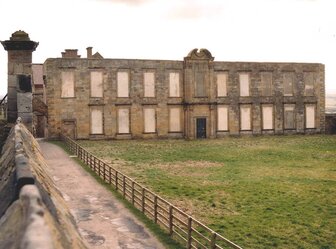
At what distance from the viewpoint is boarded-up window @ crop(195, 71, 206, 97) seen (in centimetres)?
4475

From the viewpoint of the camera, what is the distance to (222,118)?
4591 centimetres

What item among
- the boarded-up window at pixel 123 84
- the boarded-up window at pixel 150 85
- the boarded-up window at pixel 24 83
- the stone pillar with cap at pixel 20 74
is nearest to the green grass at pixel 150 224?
the stone pillar with cap at pixel 20 74

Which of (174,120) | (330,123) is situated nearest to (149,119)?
(174,120)

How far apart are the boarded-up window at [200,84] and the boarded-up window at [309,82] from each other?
40.9 feet

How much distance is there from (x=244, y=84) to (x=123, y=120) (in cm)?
1372

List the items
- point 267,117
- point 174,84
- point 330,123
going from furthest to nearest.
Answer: point 330,123 → point 267,117 → point 174,84

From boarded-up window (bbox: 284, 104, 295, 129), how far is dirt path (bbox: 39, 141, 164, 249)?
31.0 m

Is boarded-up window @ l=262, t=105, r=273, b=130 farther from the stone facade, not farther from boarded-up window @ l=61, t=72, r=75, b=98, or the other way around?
boarded-up window @ l=61, t=72, r=75, b=98

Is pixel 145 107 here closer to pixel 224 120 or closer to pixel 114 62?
pixel 114 62

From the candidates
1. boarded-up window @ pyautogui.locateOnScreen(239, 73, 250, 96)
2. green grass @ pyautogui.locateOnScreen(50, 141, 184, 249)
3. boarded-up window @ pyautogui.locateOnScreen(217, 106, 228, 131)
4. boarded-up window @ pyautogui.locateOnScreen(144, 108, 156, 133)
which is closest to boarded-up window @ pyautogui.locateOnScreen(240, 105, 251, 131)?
boarded-up window @ pyautogui.locateOnScreen(239, 73, 250, 96)

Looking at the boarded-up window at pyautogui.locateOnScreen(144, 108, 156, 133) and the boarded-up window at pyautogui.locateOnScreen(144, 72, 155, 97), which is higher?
the boarded-up window at pyautogui.locateOnScreen(144, 72, 155, 97)

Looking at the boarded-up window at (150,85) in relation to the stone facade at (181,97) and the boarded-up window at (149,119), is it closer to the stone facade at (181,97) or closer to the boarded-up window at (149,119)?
the stone facade at (181,97)

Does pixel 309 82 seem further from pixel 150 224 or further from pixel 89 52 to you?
pixel 150 224

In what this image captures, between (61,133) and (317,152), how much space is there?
22.9 meters
